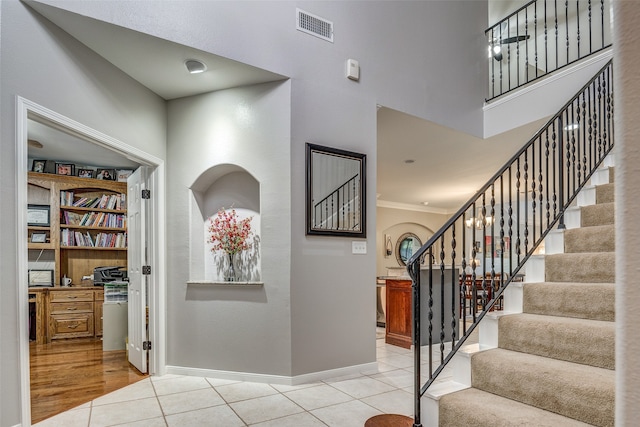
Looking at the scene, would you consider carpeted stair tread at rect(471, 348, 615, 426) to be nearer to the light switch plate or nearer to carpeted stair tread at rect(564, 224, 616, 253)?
carpeted stair tread at rect(564, 224, 616, 253)

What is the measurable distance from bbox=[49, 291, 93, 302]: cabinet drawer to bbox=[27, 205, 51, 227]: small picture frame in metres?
1.02

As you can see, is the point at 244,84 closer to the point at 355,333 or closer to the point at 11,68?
the point at 11,68

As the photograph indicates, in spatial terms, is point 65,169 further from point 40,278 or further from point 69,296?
point 69,296

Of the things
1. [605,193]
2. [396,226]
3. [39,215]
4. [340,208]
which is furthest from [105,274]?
[396,226]

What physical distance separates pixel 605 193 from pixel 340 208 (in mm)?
2245

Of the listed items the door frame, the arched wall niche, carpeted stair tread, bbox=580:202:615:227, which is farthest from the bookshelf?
carpeted stair tread, bbox=580:202:615:227

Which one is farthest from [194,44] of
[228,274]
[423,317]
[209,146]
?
[423,317]

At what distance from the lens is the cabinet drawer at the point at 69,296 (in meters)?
5.41

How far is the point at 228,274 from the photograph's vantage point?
385 centimetres

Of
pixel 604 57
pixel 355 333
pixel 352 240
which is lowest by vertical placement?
pixel 355 333

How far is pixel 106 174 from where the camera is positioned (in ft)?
20.1

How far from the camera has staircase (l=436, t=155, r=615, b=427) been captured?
6.21ft

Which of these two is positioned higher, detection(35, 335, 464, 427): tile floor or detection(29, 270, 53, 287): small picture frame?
detection(29, 270, 53, 287): small picture frame

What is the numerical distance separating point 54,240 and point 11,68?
395 centimetres
